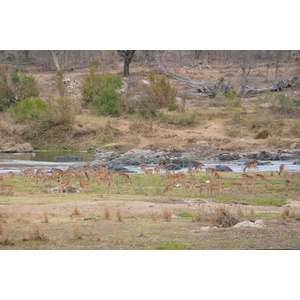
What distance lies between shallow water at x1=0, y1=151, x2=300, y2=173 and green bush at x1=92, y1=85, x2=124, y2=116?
20.4 feet

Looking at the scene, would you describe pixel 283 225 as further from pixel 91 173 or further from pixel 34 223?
pixel 91 173

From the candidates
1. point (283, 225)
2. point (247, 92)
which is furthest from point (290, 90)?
point (283, 225)

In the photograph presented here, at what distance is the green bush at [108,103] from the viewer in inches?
1650

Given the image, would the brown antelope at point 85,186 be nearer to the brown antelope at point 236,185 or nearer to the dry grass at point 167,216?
the brown antelope at point 236,185

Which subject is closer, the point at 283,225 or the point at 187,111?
the point at 283,225

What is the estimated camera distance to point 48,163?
3080 centimetres

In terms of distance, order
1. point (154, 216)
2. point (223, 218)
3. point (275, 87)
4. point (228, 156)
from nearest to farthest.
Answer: point (223, 218) < point (154, 216) < point (228, 156) < point (275, 87)

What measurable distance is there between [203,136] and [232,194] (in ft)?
63.5

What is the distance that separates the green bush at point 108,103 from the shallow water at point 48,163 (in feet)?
20.4

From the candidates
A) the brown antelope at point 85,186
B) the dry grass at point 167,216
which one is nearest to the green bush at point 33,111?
the brown antelope at point 85,186

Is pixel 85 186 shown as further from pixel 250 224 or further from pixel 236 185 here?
pixel 250 224

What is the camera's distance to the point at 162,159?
30938 millimetres

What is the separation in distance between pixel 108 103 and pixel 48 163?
12.4m

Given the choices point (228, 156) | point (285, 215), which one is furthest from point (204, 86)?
point (285, 215)
